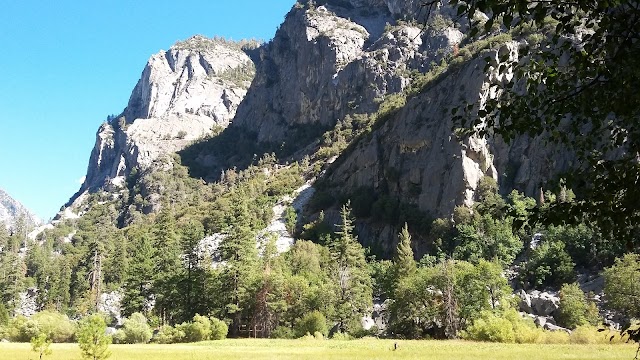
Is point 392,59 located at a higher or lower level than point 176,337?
higher

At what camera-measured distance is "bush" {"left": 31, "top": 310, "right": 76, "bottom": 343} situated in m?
48.9

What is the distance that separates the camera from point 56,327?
4956cm

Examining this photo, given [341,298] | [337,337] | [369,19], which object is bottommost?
[337,337]

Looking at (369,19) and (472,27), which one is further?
(369,19)

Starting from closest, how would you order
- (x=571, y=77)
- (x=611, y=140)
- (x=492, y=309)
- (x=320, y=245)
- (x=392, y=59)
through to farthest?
(x=571, y=77) < (x=611, y=140) < (x=492, y=309) < (x=320, y=245) < (x=392, y=59)

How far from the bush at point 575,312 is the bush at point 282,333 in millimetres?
26518

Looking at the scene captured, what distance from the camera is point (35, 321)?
1937 inches

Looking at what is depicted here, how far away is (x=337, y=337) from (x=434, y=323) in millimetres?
9499

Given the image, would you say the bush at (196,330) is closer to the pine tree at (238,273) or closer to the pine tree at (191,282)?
the pine tree at (238,273)

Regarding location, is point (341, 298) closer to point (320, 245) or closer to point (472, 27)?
point (320, 245)

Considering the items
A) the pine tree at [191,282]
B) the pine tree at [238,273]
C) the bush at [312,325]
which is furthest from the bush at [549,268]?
the pine tree at [191,282]

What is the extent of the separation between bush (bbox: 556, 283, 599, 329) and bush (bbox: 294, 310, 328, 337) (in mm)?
23349

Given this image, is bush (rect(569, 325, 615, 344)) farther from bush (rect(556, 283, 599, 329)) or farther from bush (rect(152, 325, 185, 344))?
bush (rect(152, 325, 185, 344))

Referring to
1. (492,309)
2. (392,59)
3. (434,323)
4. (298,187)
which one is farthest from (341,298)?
(392,59)
